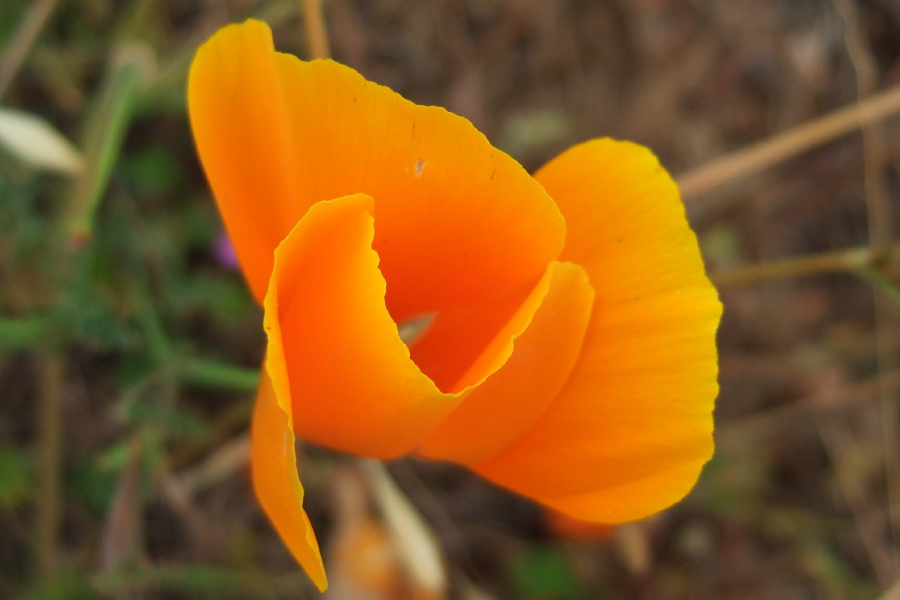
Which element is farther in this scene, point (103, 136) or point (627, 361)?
point (103, 136)

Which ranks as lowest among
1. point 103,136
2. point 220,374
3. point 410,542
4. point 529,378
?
point 410,542

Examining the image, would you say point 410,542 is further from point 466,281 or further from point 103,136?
point 103,136

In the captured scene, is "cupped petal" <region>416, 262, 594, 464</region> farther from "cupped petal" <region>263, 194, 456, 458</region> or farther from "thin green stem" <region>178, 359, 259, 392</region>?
"thin green stem" <region>178, 359, 259, 392</region>

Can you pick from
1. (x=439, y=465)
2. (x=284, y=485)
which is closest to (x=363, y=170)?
(x=284, y=485)

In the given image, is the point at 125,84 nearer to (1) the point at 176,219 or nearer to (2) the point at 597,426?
(1) the point at 176,219

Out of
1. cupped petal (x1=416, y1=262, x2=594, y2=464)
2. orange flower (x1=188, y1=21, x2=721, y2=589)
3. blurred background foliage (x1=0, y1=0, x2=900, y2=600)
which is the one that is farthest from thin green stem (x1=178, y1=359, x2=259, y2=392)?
cupped petal (x1=416, y1=262, x2=594, y2=464)

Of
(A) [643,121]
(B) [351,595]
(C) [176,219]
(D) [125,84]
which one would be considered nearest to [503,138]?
(A) [643,121]

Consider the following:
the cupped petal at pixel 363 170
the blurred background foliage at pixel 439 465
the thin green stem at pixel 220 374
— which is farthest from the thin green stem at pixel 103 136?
the cupped petal at pixel 363 170
